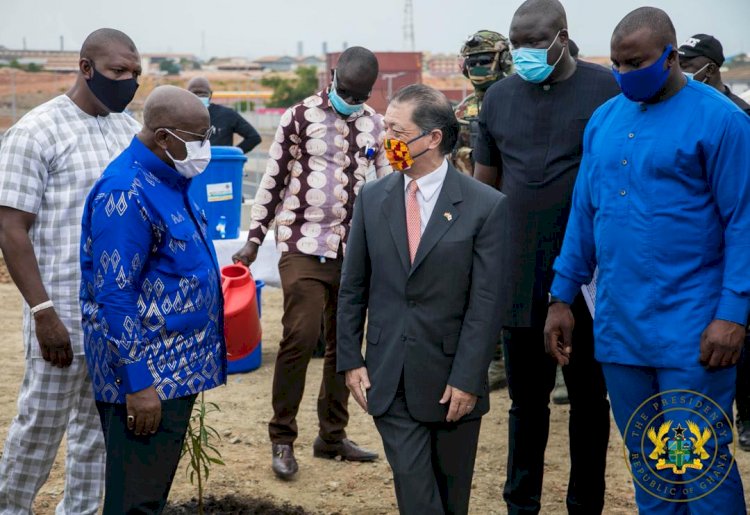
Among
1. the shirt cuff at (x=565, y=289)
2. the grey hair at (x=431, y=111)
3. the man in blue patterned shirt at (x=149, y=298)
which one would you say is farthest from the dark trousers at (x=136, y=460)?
the shirt cuff at (x=565, y=289)

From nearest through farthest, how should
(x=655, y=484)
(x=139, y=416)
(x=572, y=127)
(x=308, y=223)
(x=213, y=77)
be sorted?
(x=139, y=416)
(x=655, y=484)
(x=572, y=127)
(x=308, y=223)
(x=213, y=77)

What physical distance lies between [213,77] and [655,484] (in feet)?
327

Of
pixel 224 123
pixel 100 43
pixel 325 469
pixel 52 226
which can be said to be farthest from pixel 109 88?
pixel 224 123

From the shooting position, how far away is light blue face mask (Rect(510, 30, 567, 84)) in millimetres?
4215

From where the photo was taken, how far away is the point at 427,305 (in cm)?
358

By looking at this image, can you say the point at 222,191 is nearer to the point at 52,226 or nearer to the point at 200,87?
the point at 200,87

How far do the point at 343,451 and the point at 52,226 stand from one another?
93.4 inches

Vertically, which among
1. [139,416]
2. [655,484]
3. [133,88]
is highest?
[133,88]

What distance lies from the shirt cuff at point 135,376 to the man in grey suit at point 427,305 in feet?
2.45

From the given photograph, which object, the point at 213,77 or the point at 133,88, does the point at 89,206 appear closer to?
the point at 133,88

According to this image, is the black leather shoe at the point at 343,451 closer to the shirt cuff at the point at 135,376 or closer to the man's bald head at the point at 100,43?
the shirt cuff at the point at 135,376

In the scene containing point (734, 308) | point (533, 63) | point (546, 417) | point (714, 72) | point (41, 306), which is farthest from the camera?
point (714, 72)

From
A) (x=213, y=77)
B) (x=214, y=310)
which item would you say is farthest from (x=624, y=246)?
(x=213, y=77)

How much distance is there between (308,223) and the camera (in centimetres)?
552
